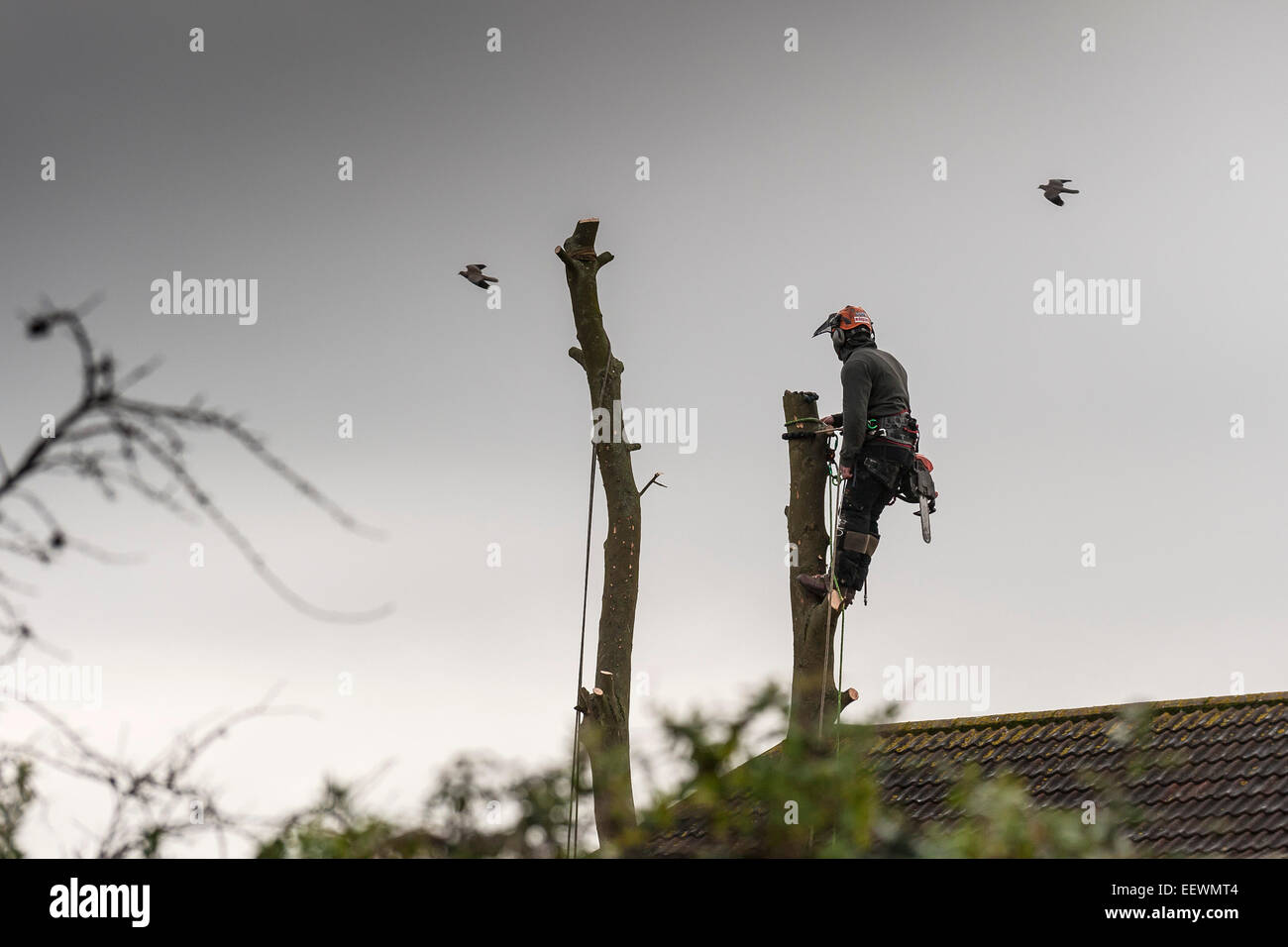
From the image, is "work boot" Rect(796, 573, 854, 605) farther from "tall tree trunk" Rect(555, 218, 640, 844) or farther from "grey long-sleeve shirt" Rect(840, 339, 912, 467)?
"tall tree trunk" Rect(555, 218, 640, 844)

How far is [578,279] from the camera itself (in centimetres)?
916

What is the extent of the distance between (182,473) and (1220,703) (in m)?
10.3

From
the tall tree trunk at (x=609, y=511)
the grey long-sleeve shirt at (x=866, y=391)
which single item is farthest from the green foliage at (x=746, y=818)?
the tall tree trunk at (x=609, y=511)

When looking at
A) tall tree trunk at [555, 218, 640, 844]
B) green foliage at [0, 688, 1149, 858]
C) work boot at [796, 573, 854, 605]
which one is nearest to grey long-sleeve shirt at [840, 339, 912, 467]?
work boot at [796, 573, 854, 605]

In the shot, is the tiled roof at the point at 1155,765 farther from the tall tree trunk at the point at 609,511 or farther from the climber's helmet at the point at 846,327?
the climber's helmet at the point at 846,327

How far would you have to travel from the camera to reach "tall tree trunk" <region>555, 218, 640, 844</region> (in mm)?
9148

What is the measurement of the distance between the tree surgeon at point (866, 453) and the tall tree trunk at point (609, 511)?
199 centimetres

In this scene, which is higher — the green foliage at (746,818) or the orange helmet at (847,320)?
the orange helmet at (847,320)

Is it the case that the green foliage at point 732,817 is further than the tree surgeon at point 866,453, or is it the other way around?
the tree surgeon at point 866,453

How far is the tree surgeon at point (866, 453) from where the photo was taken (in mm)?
7406
